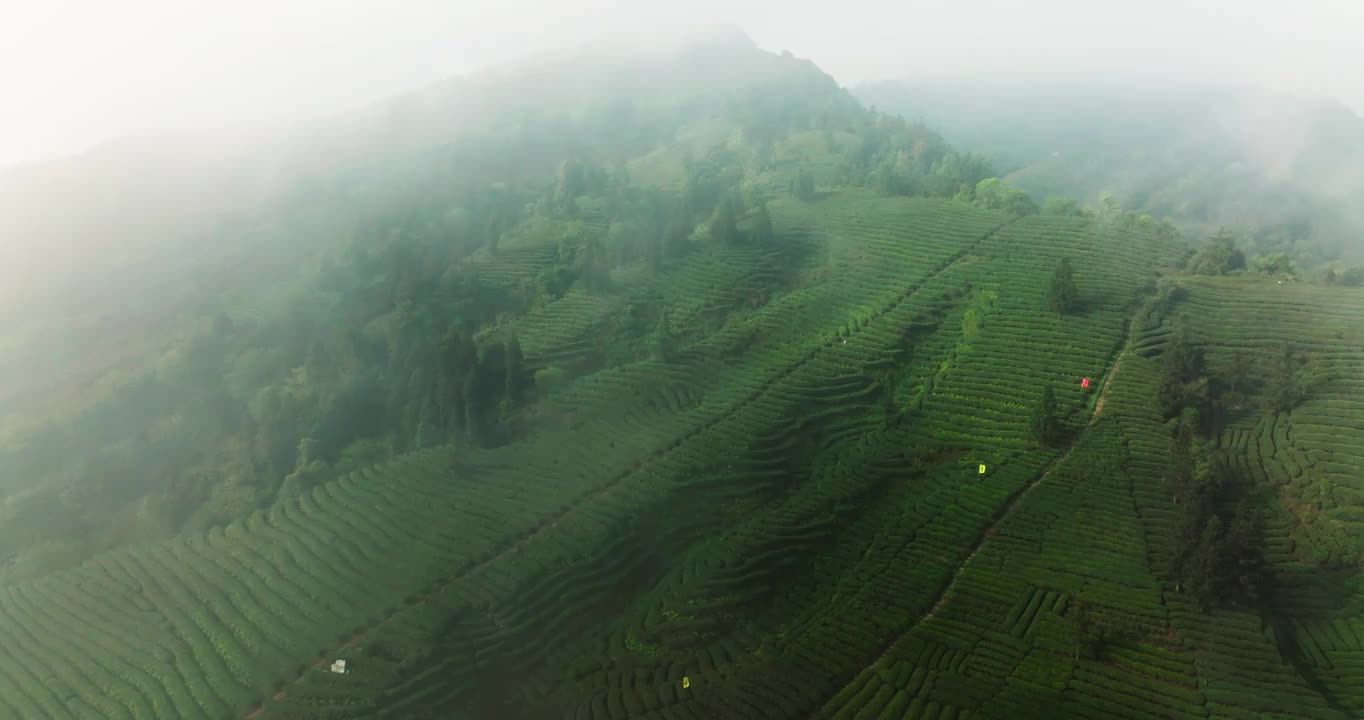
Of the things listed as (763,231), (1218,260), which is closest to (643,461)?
(763,231)

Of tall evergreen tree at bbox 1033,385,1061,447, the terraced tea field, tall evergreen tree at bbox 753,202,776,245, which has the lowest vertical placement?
the terraced tea field

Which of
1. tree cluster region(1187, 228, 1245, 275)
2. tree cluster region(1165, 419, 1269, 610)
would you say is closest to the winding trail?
tree cluster region(1187, 228, 1245, 275)

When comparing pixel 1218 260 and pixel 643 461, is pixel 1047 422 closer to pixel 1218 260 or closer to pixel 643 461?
pixel 643 461

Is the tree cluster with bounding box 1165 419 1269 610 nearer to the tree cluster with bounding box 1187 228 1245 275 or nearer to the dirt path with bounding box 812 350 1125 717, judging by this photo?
the dirt path with bounding box 812 350 1125 717

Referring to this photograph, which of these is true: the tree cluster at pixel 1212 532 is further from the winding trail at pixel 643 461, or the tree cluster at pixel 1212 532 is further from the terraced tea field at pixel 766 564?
the winding trail at pixel 643 461

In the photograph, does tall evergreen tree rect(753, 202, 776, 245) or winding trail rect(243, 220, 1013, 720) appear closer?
winding trail rect(243, 220, 1013, 720)

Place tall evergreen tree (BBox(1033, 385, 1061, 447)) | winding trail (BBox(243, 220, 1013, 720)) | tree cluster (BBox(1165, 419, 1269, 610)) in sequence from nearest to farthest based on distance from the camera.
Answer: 1. tree cluster (BBox(1165, 419, 1269, 610))
2. winding trail (BBox(243, 220, 1013, 720))
3. tall evergreen tree (BBox(1033, 385, 1061, 447))
